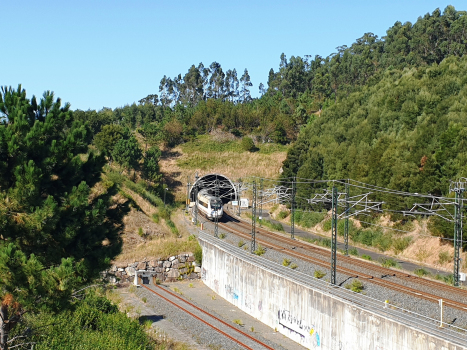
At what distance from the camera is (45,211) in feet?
58.6

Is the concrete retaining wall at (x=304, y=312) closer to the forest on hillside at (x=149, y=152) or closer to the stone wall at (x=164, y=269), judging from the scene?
the stone wall at (x=164, y=269)

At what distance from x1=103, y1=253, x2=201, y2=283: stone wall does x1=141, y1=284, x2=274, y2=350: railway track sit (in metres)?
3.26

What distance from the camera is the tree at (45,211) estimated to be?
17.0 m

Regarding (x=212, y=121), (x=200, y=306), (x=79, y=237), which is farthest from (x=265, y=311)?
(x=212, y=121)

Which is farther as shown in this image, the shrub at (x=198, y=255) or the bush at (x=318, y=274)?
the shrub at (x=198, y=255)

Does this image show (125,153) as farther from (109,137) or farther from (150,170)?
(150,170)

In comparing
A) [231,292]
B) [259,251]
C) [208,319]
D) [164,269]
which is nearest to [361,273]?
[259,251]

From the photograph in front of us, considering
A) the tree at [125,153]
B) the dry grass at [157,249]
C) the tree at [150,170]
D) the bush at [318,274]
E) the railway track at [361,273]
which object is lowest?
the dry grass at [157,249]

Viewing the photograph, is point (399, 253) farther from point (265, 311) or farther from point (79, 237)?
point (79, 237)

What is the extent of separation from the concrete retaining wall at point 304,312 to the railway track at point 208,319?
2.49 meters

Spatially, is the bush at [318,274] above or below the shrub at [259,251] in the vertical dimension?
above

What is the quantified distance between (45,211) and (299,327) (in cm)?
1582

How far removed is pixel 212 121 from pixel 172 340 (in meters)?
82.3

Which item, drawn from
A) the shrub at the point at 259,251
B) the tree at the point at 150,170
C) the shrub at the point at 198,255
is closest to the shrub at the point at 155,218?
the shrub at the point at 198,255
